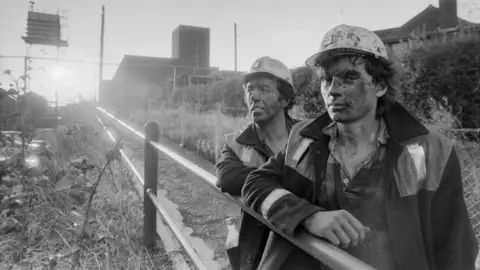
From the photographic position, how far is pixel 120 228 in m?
2.94

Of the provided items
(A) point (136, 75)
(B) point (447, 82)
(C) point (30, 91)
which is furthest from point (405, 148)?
(A) point (136, 75)

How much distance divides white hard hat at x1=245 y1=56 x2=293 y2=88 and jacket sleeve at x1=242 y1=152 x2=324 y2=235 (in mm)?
1069

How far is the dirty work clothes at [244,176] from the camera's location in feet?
4.97

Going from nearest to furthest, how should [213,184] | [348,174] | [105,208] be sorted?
[348,174]
[213,184]
[105,208]

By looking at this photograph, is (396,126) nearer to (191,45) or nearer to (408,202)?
(408,202)

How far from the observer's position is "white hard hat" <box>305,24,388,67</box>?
120 cm

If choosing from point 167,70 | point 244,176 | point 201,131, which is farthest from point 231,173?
point 167,70

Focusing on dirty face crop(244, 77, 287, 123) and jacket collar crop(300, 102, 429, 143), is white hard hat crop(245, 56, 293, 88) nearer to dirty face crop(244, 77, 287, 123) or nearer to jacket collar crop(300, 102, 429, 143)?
dirty face crop(244, 77, 287, 123)

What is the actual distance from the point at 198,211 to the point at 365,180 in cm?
355

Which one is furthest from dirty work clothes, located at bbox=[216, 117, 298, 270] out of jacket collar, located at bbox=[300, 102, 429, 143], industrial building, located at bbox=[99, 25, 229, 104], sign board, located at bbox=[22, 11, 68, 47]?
sign board, located at bbox=[22, 11, 68, 47]

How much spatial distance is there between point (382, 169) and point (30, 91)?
→ 335cm

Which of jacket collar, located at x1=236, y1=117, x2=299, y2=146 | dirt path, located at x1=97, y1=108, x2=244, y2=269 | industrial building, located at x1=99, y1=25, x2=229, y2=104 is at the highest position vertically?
industrial building, located at x1=99, y1=25, x2=229, y2=104

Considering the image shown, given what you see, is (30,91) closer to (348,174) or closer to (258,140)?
(258,140)

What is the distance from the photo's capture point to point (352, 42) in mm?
1198
